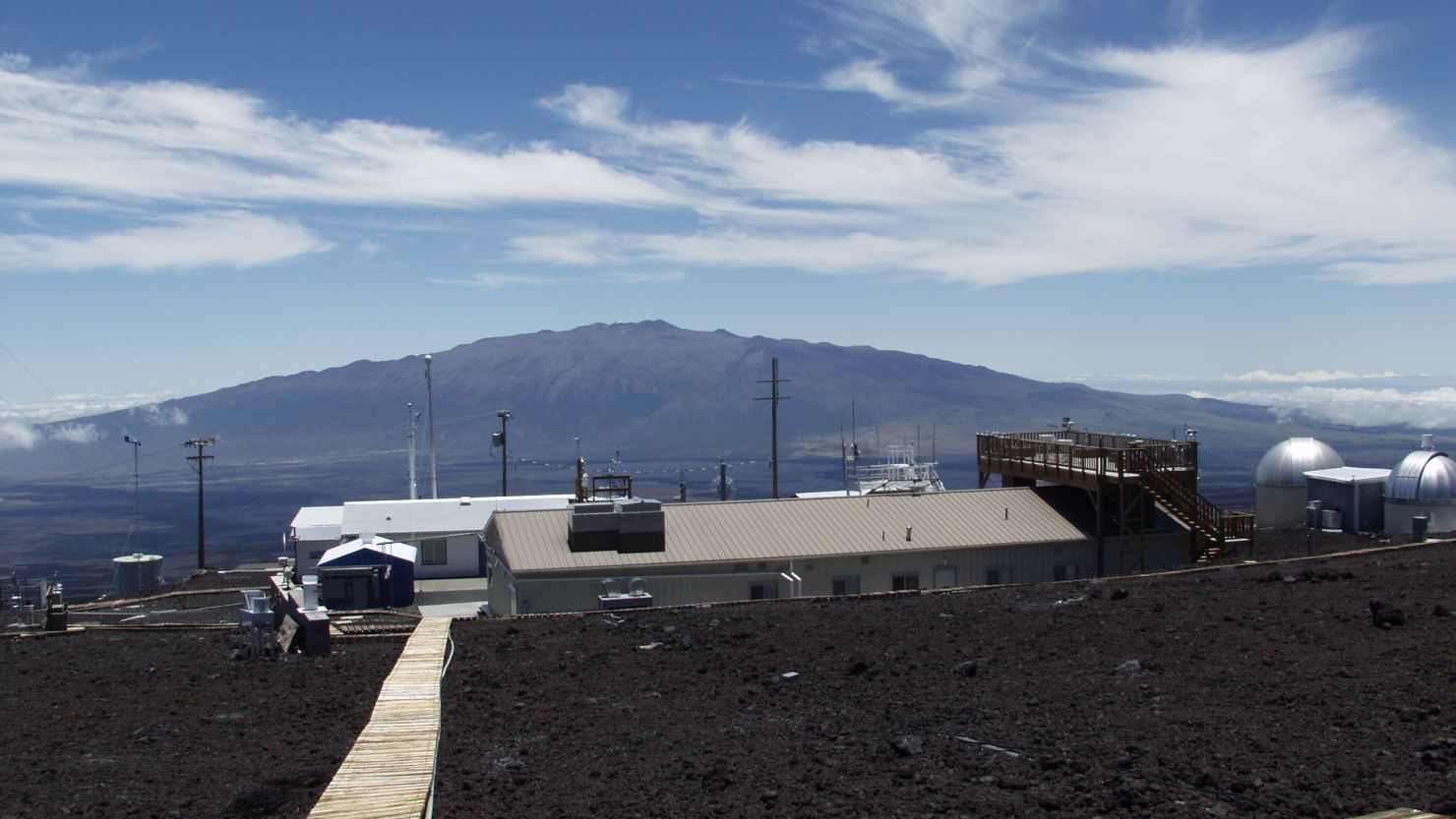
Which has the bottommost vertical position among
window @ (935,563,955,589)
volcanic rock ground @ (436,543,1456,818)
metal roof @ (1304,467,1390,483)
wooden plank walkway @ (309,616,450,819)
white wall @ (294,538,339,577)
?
white wall @ (294,538,339,577)

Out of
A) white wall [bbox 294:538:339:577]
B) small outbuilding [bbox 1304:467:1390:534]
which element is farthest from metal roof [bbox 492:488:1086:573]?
white wall [bbox 294:538:339:577]

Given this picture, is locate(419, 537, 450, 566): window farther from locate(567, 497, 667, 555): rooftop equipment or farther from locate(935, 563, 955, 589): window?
locate(935, 563, 955, 589): window

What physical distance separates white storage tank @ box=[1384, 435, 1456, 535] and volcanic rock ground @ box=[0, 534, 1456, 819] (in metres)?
16.7

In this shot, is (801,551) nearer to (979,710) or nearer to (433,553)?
(979,710)

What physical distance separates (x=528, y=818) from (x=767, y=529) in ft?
66.5

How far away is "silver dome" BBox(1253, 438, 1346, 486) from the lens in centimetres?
3972

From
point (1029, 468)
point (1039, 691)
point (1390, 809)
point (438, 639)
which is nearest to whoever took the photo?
point (1390, 809)

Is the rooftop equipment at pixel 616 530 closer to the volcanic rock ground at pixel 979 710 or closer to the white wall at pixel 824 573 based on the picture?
the white wall at pixel 824 573

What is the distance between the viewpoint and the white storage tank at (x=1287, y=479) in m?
39.7

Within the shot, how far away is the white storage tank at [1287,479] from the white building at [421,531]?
995 inches

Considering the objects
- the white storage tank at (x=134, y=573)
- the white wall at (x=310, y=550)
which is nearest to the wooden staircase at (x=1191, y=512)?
the white wall at (x=310, y=550)

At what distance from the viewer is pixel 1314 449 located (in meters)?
40.7

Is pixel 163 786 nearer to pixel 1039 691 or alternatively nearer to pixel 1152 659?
pixel 1039 691

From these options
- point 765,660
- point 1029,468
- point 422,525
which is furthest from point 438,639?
point 422,525
